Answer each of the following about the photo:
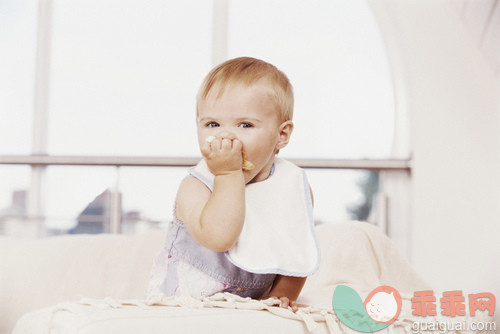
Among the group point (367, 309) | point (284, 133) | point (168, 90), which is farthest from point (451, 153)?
point (367, 309)

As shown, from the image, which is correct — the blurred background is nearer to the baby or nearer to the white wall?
the white wall

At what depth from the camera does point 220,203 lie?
0.87m

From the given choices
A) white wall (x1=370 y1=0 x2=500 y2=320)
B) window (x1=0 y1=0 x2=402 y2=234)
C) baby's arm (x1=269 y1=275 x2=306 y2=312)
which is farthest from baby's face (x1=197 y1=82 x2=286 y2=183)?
window (x1=0 y1=0 x2=402 y2=234)

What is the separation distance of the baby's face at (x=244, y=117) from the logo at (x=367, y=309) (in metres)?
0.25

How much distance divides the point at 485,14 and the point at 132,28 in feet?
5.31

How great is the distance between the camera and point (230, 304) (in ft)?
2.66

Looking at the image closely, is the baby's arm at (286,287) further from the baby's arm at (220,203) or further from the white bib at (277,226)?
the baby's arm at (220,203)

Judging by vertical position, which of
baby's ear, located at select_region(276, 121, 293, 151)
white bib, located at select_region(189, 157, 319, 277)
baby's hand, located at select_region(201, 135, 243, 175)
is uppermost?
baby's ear, located at select_region(276, 121, 293, 151)

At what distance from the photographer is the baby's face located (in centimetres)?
95

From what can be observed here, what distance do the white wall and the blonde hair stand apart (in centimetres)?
163

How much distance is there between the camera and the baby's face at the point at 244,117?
0.95 meters

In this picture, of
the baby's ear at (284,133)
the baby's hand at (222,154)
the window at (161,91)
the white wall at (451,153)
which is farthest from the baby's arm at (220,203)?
the window at (161,91)

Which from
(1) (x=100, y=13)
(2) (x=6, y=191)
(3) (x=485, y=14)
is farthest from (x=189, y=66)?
(3) (x=485, y=14)

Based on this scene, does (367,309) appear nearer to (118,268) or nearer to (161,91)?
(118,268)
